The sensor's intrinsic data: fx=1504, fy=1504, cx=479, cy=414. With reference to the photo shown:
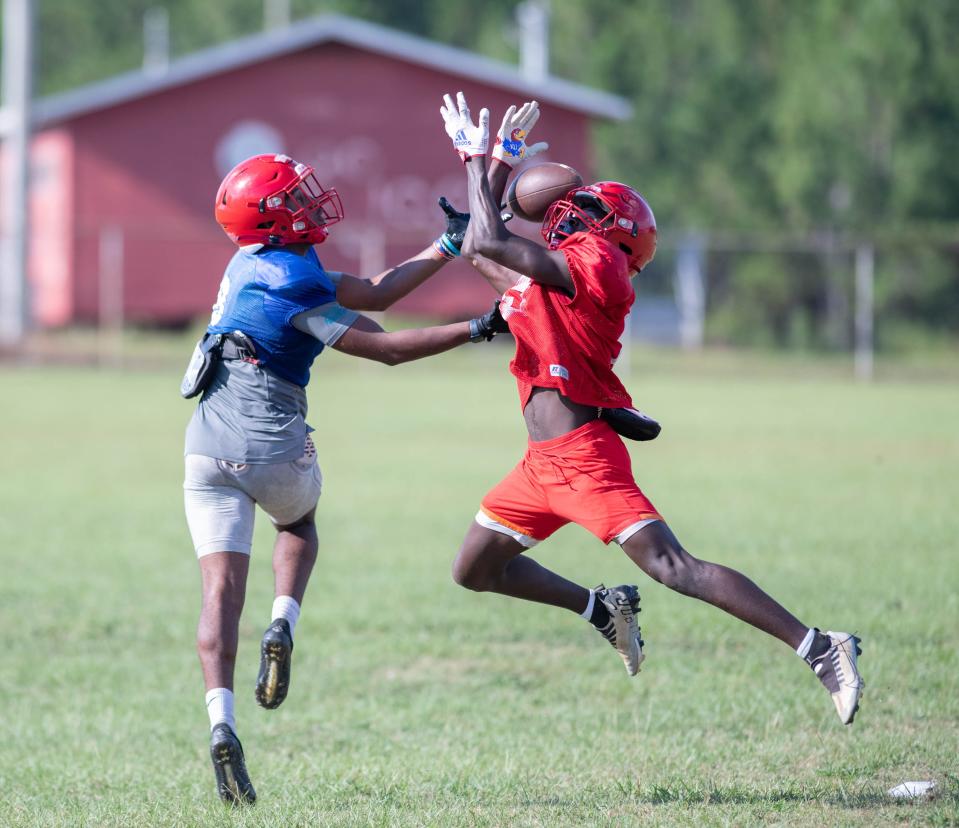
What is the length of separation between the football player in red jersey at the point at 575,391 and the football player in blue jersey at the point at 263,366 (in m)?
0.26

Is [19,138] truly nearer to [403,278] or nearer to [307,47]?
[307,47]

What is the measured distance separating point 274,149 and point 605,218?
31896 mm

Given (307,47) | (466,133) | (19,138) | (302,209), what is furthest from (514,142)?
(307,47)

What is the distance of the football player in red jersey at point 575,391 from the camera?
5.69 m

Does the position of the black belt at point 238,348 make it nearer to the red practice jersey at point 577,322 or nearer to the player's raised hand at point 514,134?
the red practice jersey at point 577,322

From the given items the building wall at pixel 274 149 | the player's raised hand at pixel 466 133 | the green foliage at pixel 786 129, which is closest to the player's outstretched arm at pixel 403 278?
the player's raised hand at pixel 466 133

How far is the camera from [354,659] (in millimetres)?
8750

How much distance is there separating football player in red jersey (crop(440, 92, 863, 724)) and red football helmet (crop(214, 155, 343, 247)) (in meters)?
0.64

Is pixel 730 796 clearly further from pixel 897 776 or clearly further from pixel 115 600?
pixel 115 600

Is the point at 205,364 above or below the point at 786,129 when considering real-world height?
below

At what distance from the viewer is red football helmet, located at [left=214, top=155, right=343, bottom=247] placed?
594cm

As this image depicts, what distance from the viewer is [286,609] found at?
6113mm

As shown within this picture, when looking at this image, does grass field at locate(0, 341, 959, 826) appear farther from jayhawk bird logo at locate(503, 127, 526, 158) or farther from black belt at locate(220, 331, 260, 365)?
jayhawk bird logo at locate(503, 127, 526, 158)

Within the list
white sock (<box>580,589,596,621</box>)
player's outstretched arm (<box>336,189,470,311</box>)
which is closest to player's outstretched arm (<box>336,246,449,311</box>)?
player's outstretched arm (<box>336,189,470,311</box>)
